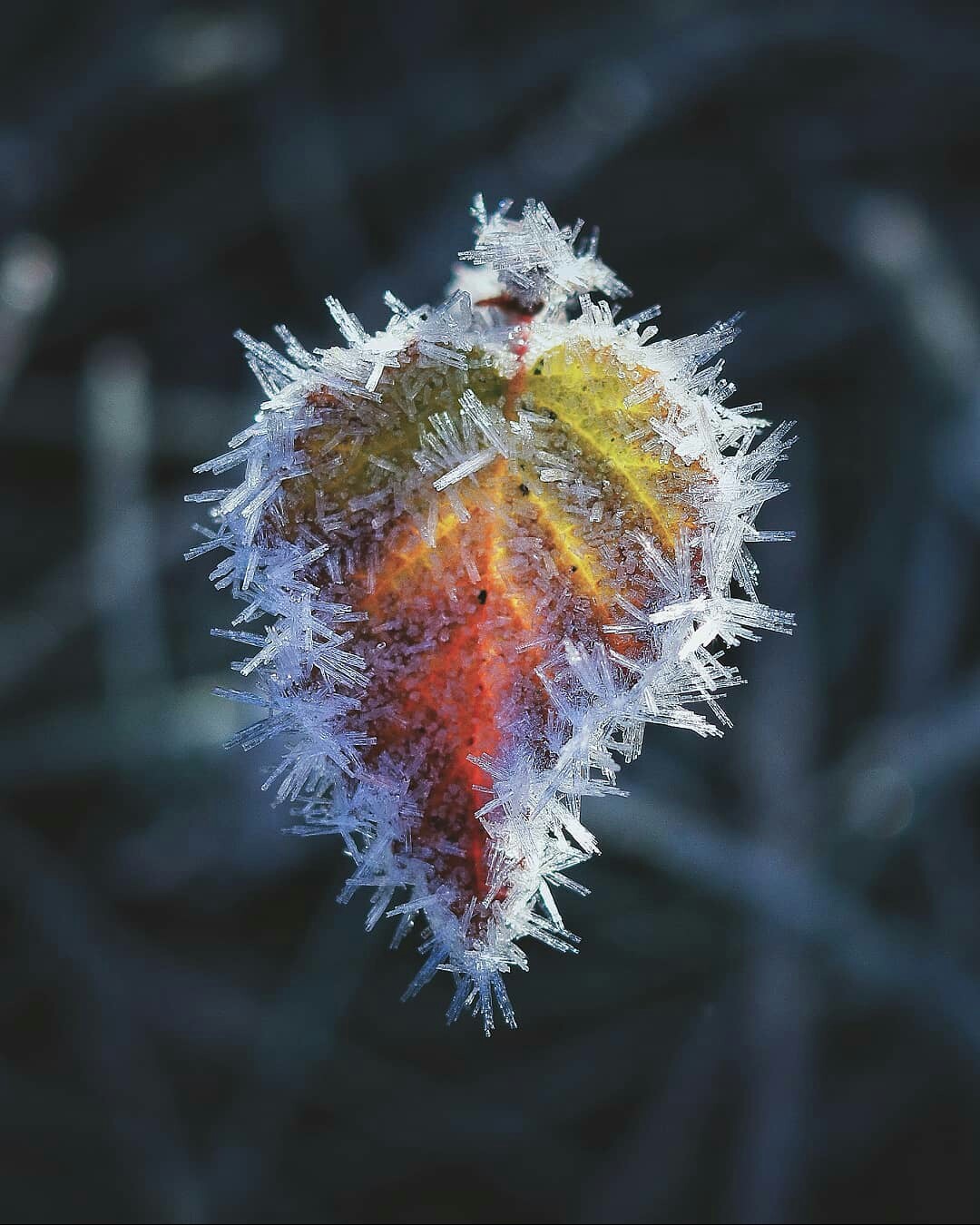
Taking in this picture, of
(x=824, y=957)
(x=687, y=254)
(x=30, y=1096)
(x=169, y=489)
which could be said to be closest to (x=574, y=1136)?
(x=824, y=957)

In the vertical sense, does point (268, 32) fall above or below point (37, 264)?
above

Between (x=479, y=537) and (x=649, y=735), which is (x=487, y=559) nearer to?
(x=479, y=537)

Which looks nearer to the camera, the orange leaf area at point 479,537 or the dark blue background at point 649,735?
the orange leaf area at point 479,537

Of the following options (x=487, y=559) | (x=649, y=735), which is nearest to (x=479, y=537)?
(x=487, y=559)

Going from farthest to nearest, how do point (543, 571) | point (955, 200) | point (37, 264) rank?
point (955, 200) < point (37, 264) < point (543, 571)

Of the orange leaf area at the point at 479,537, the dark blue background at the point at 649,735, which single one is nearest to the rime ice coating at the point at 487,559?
the orange leaf area at the point at 479,537

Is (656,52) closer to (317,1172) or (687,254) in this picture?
(687,254)

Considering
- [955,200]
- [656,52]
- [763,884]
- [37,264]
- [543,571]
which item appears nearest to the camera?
[543,571]

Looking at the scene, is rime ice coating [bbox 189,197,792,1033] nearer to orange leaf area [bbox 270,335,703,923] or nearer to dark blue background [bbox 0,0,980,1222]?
orange leaf area [bbox 270,335,703,923]

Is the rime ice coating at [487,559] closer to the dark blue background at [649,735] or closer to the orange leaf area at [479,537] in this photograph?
the orange leaf area at [479,537]
